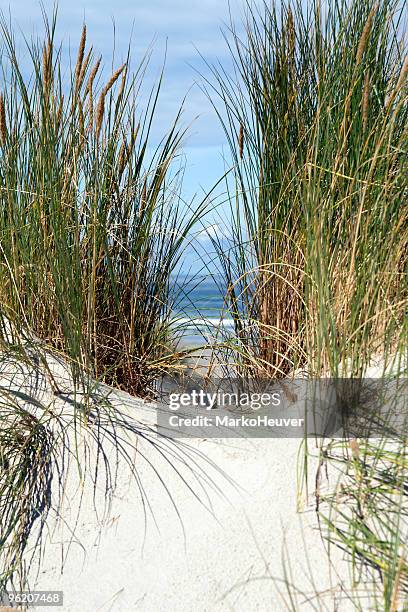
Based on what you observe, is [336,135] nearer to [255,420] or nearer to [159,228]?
[159,228]

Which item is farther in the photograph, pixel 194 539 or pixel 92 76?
pixel 92 76

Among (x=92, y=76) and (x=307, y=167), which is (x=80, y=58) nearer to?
(x=92, y=76)

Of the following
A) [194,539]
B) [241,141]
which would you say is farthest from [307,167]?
[194,539]

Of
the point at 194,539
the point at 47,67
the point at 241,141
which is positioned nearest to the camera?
the point at 194,539

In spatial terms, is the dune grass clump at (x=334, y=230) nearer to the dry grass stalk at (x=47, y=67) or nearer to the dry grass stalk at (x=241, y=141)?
the dry grass stalk at (x=241, y=141)

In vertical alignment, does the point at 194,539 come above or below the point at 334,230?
below

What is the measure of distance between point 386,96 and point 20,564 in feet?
6.47

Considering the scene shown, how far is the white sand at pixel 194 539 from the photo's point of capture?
5.64 ft

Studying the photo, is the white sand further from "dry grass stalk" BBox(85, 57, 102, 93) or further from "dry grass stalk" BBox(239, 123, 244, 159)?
"dry grass stalk" BBox(85, 57, 102, 93)

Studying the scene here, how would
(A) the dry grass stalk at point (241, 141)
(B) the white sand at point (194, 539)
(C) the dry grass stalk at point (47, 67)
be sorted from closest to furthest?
(B) the white sand at point (194, 539), (C) the dry grass stalk at point (47, 67), (A) the dry grass stalk at point (241, 141)

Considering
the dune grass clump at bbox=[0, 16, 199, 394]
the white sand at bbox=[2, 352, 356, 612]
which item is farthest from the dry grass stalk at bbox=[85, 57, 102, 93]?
the white sand at bbox=[2, 352, 356, 612]

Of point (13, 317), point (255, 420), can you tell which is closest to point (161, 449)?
point (255, 420)

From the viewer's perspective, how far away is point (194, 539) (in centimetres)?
187

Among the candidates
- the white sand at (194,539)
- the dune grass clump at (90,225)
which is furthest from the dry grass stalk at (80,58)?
the white sand at (194,539)
